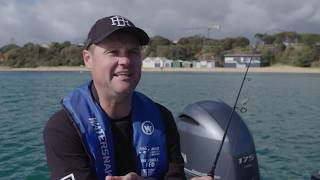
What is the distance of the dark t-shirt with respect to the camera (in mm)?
2619

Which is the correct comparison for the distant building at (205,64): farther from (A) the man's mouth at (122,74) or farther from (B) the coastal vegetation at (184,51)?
(A) the man's mouth at (122,74)

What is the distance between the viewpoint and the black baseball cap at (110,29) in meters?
2.59

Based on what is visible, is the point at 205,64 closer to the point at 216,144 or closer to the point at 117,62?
the point at 216,144

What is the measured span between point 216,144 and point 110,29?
Result: 123 inches

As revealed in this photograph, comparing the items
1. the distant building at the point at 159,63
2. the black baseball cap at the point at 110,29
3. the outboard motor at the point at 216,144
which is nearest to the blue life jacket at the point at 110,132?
the black baseball cap at the point at 110,29

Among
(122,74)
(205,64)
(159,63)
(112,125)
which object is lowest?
(205,64)

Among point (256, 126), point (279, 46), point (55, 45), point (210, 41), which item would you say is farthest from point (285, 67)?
point (256, 126)

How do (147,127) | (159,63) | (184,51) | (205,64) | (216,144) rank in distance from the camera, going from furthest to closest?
1. (184,51)
2. (159,63)
3. (205,64)
4. (216,144)
5. (147,127)

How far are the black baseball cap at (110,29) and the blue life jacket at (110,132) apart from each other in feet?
1.27

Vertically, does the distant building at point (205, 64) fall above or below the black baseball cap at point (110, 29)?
below

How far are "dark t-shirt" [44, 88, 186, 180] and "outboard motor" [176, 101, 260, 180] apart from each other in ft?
8.19

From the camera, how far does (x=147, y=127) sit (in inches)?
118

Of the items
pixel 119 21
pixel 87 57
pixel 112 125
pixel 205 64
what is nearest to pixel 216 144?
pixel 112 125

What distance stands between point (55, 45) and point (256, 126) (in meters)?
146
